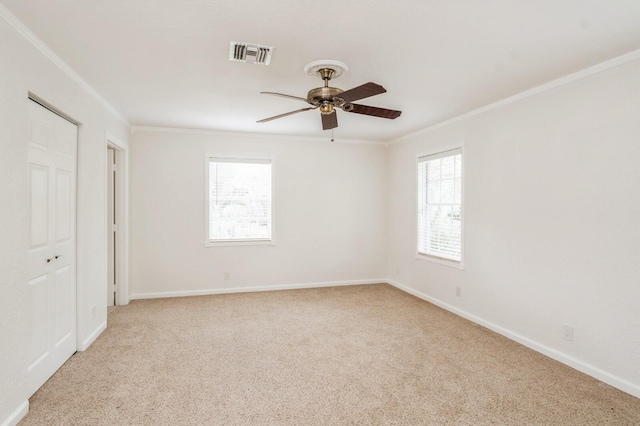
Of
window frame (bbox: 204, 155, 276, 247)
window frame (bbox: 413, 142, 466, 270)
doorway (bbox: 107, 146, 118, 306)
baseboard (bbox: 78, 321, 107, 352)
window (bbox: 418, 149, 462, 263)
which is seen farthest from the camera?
window frame (bbox: 204, 155, 276, 247)

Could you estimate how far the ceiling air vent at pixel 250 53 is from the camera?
8.05 feet

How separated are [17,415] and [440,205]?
4629mm

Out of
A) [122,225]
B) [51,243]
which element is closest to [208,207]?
[122,225]

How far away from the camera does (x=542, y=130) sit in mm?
3305

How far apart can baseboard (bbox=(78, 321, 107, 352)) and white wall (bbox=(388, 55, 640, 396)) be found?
13.5 feet

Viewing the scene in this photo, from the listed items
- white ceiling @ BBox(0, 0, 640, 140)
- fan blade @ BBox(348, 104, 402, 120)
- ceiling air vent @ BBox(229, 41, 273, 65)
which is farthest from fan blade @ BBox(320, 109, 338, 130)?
ceiling air vent @ BBox(229, 41, 273, 65)

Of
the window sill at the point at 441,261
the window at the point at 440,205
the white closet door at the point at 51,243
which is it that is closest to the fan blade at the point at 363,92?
the white closet door at the point at 51,243

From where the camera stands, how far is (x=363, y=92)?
2.44m

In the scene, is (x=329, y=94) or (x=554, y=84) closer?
(x=329, y=94)

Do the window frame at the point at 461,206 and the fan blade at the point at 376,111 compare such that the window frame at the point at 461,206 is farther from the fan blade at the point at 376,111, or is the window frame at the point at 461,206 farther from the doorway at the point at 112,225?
the doorway at the point at 112,225

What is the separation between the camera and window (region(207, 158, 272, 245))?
17.6ft

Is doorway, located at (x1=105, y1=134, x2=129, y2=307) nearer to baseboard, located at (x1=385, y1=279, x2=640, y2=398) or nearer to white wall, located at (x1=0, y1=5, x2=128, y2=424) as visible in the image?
white wall, located at (x1=0, y1=5, x2=128, y2=424)

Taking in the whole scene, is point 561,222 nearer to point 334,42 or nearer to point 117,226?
point 334,42

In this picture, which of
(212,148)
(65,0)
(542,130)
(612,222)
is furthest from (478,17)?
(212,148)
